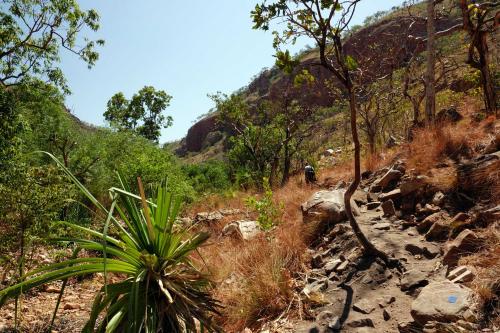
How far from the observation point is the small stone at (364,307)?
3.98 metres

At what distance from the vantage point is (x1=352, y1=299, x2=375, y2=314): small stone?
3.98m

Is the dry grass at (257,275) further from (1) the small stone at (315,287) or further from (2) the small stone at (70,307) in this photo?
(2) the small stone at (70,307)

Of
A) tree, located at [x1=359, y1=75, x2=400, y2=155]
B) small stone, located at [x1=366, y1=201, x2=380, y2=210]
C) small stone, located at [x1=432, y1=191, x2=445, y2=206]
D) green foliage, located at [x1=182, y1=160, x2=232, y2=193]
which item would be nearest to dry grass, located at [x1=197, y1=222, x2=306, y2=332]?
small stone, located at [x1=366, y1=201, x2=380, y2=210]

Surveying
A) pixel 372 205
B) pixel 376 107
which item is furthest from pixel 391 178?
pixel 376 107

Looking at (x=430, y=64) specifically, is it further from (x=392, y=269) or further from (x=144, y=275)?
(x=144, y=275)

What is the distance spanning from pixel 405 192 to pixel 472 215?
4.27 ft

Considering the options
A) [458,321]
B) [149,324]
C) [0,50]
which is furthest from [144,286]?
[0,50]

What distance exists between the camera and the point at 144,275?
9.55ft

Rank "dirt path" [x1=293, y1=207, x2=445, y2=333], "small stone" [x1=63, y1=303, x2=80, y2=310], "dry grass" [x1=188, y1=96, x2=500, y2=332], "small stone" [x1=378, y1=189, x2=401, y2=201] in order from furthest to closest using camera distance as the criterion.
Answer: "small stone" [x1=63, y1=303, x2=80, y2=310] → "small stone" [x1=378, y1=189, x2=401, y2=201] → "dry grass" [x1=188, y1=96, x2=500, y2=332] → "dirt path" [x1=293, y1=207, x2=445, y2=333]

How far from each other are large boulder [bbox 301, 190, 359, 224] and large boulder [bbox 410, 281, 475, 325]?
2.82 metres

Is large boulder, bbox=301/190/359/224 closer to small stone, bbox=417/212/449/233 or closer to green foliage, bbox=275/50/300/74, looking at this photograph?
small stone, bbox=417/212/449/233

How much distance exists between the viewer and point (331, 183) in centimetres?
1001

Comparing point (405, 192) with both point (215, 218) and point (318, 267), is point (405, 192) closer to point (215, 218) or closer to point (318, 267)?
point (318, 267)

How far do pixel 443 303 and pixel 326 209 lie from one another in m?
3.19
